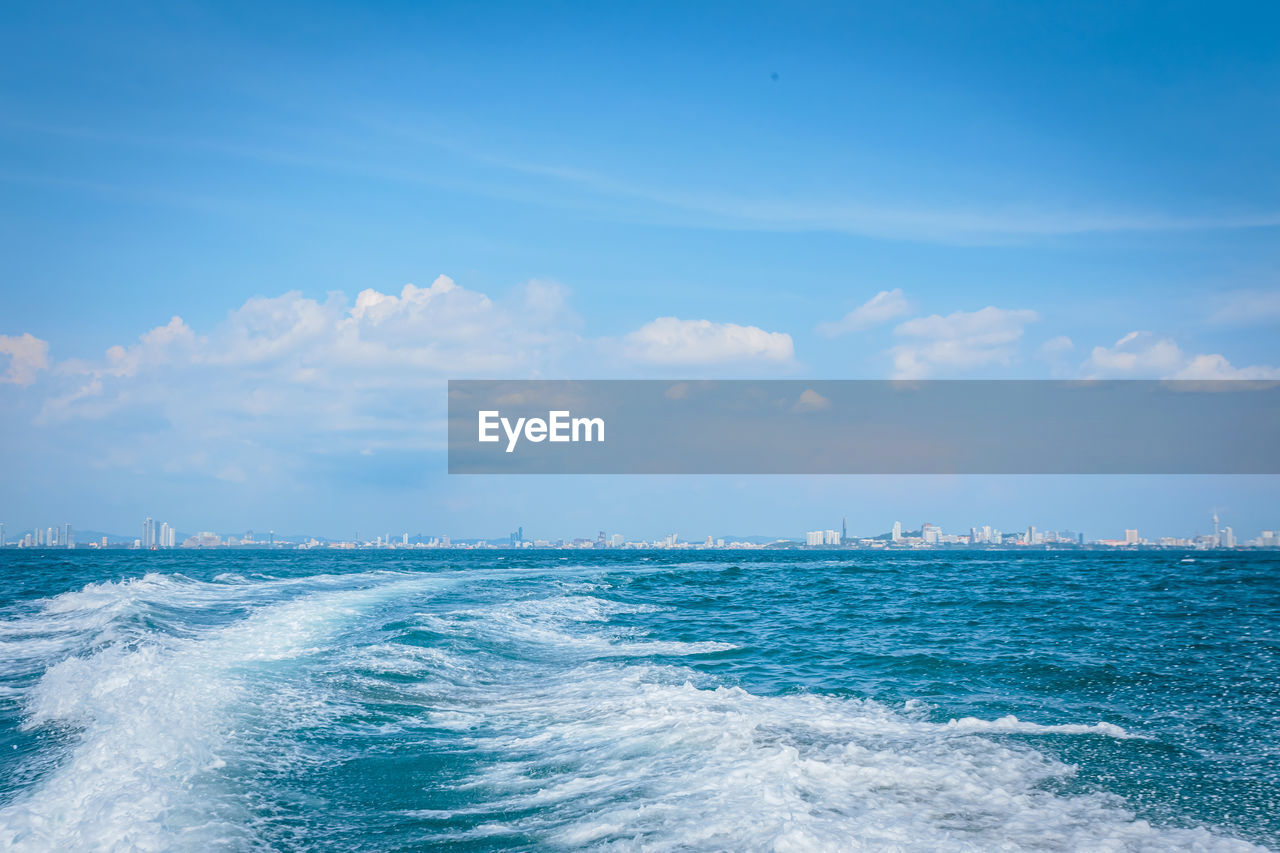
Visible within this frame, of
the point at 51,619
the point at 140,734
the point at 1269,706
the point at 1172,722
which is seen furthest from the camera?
the point at 51,619

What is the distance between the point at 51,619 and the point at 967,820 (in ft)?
71.3

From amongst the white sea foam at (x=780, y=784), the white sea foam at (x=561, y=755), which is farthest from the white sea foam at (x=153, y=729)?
the white sea foam at (x=780, y=784)

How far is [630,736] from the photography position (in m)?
9.00

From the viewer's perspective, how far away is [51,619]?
1944 centimetres

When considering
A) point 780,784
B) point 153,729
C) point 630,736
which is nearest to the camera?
point 780,784

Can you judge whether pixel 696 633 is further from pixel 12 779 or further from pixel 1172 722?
pixel 12 779

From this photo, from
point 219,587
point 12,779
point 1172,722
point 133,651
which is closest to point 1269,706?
point 1172,722

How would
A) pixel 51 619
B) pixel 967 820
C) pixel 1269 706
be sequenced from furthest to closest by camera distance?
pixel 51 619
pixel 1269 706
pixel 967 820

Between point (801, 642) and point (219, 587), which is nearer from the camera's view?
point (801, 642)

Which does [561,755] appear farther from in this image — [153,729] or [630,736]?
[153,729]

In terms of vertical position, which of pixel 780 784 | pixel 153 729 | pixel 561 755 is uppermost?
pixel 153 729

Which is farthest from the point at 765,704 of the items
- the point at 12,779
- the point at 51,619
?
the point at 51,619

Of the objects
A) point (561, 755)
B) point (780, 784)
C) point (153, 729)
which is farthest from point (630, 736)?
point (153, 729)

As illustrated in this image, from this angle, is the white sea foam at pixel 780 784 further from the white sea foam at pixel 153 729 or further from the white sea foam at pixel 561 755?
the white sea foam at pixel 153 729
